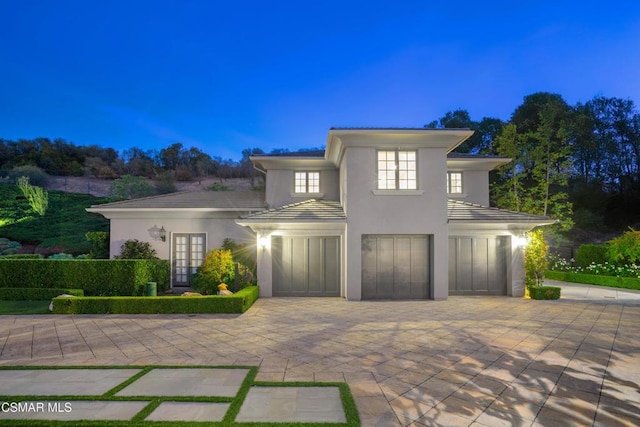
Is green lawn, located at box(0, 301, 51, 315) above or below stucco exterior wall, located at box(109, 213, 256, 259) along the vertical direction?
below

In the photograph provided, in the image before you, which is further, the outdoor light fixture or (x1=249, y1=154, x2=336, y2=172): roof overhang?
(x1=249, y1=154, x2=336, y2=172): roof overhang

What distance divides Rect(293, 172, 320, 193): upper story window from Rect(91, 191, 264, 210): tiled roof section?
1888 millimetres

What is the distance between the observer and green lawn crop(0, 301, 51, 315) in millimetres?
Result: 9912

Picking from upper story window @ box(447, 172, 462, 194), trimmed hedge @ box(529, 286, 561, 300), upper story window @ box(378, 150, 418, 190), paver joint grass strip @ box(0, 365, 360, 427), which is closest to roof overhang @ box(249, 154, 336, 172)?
upper story window @ box(378, 150, 418, 190)

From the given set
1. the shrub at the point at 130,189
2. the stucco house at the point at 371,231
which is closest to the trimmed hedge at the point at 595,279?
the stucco house at the point at 371,231

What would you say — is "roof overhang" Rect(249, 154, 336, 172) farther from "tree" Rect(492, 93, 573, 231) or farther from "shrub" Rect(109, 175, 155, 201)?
"shrub" Rect(109, 175, 155, 201)

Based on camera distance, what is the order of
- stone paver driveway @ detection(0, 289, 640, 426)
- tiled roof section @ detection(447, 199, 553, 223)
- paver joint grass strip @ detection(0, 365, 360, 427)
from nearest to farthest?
paver joint grass strip @ detection(0, 365, 360, 427) → stone paver driveway @ detection(0, 289, 640, 426) → tiled roof section @ detection(447, 199, 553, 223)

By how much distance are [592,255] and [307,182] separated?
52.6ft

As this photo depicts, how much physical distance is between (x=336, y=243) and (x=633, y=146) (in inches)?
1436

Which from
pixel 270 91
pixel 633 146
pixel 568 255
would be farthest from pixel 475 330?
pixel 270 91

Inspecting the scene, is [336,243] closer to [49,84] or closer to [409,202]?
[409,202]

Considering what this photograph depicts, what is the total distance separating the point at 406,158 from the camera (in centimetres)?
1220

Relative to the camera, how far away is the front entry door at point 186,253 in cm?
1480

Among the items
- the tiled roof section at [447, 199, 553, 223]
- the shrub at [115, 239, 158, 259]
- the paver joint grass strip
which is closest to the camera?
the paver joint grass strip
